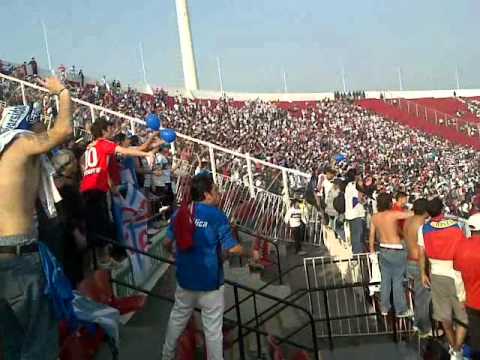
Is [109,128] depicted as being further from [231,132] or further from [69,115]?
[231,132]

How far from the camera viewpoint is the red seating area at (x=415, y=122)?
4138 centimetres

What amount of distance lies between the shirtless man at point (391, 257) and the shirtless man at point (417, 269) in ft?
0.64

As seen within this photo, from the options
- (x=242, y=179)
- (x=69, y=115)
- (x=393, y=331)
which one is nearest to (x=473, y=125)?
(x=242, y=179)

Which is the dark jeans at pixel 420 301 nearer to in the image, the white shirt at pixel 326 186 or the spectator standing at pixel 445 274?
the spectator standing at pixel 445 274

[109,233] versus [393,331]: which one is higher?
[109,233]

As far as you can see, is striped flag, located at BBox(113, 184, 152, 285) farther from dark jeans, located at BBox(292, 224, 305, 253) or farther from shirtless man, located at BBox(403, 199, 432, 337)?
dark jeans, located at BBox(292, 224, 305, 253)

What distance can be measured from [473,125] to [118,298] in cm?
4179

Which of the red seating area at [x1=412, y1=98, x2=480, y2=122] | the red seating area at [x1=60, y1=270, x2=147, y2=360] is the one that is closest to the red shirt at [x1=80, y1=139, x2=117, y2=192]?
the red seating area at [x1=60, y1=270, x2=147, y2=360]

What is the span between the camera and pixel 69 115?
9.30ft

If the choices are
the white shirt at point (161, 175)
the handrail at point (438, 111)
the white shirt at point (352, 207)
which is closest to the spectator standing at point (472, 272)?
the white shirt at point (352, 207)

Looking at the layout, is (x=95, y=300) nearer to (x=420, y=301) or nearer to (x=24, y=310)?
(x=24, y=310)

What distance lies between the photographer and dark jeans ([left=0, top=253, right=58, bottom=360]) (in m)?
2.84

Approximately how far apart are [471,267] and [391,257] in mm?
1777

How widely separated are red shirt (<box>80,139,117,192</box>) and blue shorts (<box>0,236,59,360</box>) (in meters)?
2.38
